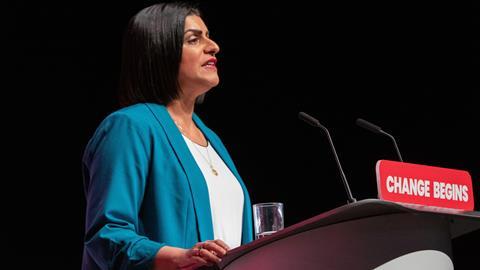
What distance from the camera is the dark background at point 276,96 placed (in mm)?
3287

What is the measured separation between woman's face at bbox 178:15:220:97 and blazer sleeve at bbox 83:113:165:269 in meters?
0.29

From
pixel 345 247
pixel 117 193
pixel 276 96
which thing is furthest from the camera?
pixel 276 96

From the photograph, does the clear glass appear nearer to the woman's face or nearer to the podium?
the podium

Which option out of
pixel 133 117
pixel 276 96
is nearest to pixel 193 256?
pixel 133 117

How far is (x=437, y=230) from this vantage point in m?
1.30

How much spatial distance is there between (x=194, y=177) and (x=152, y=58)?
39 centimetres

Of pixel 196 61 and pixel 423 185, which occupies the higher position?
pixel 196 61

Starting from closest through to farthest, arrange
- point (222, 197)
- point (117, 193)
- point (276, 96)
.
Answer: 1. point (117, 193)
2. point (222, 197)
3. point (276, 96)

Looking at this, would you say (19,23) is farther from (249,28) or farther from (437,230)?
(437,230)

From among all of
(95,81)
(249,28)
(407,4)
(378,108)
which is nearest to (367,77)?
(378,108)

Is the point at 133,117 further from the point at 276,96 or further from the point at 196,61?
the point at 276,96

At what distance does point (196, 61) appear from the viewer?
1936 millimetres

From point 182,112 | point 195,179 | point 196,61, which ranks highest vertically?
point 196,61

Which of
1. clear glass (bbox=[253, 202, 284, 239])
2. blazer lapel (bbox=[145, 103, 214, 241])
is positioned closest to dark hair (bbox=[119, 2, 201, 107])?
blazer lapel (bbox=[145, 103, 214, 241])
